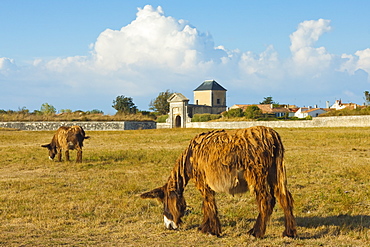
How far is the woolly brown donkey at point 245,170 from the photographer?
6.88 m

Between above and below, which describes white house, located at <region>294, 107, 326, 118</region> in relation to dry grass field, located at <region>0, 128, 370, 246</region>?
above

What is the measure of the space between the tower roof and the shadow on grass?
7650cm

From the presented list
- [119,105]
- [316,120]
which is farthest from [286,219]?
[119,105]

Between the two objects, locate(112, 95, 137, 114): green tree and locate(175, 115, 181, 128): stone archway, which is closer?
locate(175, 115, 181, 128): stone archway

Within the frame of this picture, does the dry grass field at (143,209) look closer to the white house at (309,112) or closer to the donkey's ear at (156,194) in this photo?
the donkey's ear at (156,194)

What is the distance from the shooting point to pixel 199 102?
87.7 m

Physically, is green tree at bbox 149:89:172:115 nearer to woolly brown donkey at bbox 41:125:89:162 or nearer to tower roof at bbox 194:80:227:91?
Result: tower roof at bbox 194:80:227:91

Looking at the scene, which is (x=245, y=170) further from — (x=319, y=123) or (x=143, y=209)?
(x=319, y=123)

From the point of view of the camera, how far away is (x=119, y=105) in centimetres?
9519

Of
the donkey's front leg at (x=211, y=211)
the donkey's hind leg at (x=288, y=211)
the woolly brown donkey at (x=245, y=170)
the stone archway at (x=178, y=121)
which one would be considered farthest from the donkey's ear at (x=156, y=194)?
the stone archway at (x=178, y=121)

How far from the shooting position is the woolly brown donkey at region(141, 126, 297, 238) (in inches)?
271

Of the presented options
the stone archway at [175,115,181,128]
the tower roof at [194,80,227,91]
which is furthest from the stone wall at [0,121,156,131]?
the tower roof at [194,80,227,91]

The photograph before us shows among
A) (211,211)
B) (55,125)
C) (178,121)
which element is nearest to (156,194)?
(211,211)

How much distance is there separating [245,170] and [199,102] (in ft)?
266
